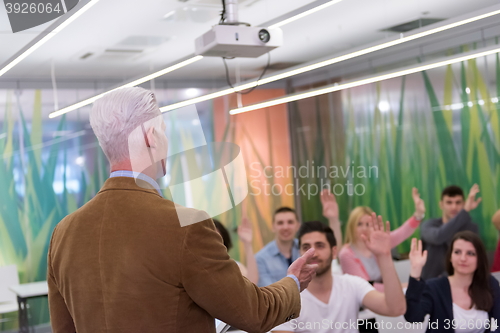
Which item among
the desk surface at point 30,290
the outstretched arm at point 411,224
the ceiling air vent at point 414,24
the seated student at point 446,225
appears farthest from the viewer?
the outstretched arm at point 411,224

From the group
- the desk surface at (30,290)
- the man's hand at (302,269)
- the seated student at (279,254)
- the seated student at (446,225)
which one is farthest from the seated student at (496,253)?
the man's hand at (302,269)

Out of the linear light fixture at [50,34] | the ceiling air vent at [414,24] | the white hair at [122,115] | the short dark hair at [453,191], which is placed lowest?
the short dark hair at [453,191]

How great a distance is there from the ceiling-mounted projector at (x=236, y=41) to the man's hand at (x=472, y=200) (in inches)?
133

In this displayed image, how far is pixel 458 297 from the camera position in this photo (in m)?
3.81

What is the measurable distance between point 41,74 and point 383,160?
13.9 ft

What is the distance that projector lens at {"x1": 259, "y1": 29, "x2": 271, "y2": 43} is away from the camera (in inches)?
117

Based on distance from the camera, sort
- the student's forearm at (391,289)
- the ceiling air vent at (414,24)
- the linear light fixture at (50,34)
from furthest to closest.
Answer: the ceiling air vent at (414,24) < the student's forearm at (391,289) < the linear light fixture at (50,34)

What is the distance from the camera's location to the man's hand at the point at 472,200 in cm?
554

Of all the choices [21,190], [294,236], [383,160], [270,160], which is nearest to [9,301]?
[21,190]

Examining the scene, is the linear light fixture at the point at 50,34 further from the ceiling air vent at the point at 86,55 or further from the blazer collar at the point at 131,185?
the blazer collar at the point at 131,185

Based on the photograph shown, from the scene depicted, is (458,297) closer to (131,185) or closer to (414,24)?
(414,24)

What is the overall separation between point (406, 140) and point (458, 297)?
2.92 metres

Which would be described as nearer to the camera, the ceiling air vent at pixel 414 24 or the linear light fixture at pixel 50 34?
the linear light fixture at pixel 50 34

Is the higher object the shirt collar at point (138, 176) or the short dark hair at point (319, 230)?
the shirt collar at point (138, 176)
